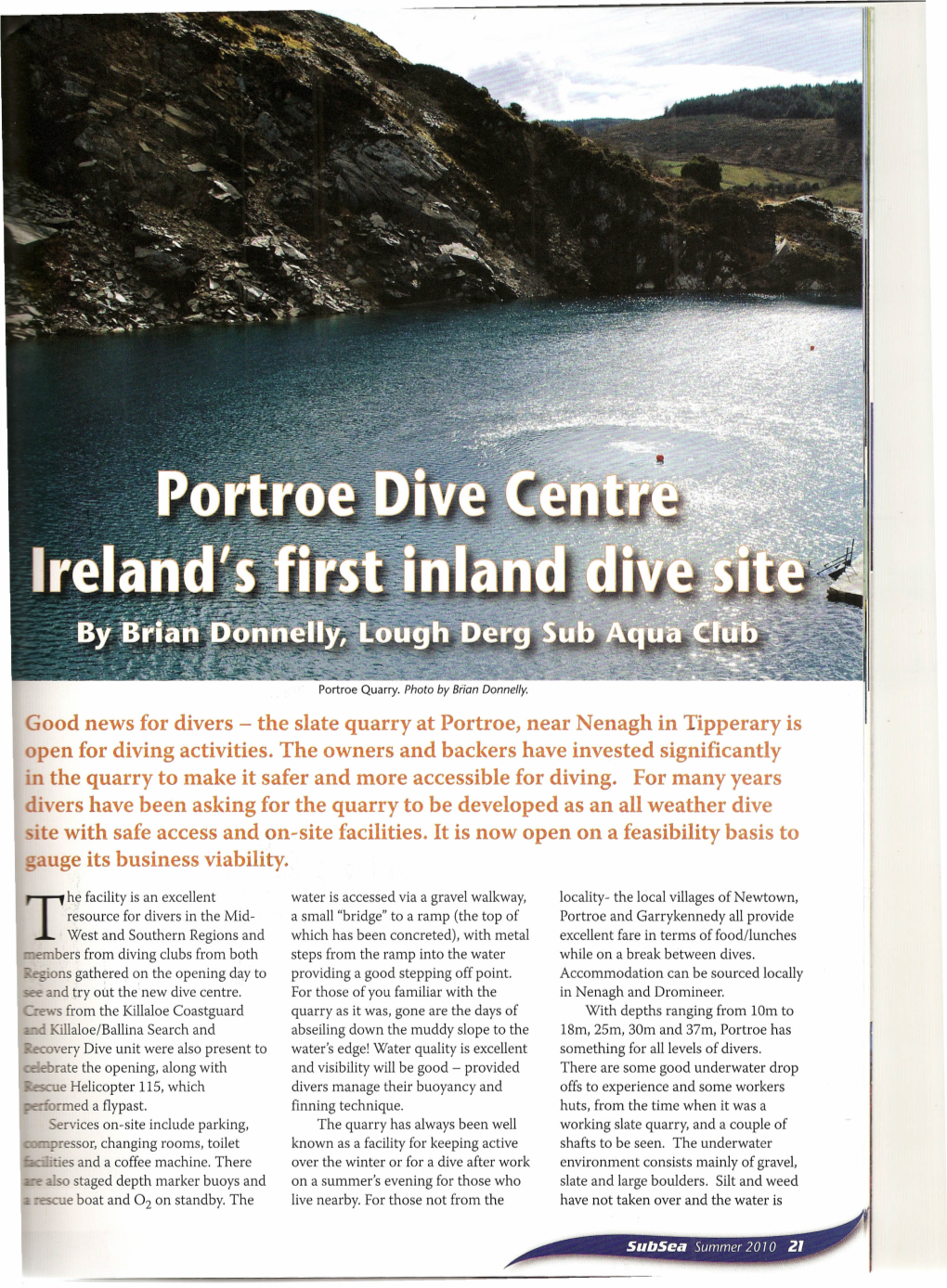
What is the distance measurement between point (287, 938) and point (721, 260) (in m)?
2.49

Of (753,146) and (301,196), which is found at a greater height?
(753,146)

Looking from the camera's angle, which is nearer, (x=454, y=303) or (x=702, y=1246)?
(x=702, y=1246)

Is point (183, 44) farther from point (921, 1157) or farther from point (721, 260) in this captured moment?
point (921, 1157)

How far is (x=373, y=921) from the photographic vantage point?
100 inches

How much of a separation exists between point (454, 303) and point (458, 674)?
1179mm

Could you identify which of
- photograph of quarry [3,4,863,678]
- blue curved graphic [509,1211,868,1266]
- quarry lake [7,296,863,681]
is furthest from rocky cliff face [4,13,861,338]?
blue curved graphic [509,1211,868,1266]

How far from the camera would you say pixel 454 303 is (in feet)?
8.75

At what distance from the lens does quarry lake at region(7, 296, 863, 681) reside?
2.55 metres

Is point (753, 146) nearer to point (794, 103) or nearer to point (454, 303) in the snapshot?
point (794, 103)

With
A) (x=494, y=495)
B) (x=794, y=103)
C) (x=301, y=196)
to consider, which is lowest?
(x=494, y=495)

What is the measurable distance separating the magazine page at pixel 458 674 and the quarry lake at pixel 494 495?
0.01 m

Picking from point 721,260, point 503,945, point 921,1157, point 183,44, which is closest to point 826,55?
point 721,260

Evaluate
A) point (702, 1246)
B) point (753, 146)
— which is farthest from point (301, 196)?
point (702, 1246)

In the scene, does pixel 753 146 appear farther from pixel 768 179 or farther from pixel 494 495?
pixel 494 495
